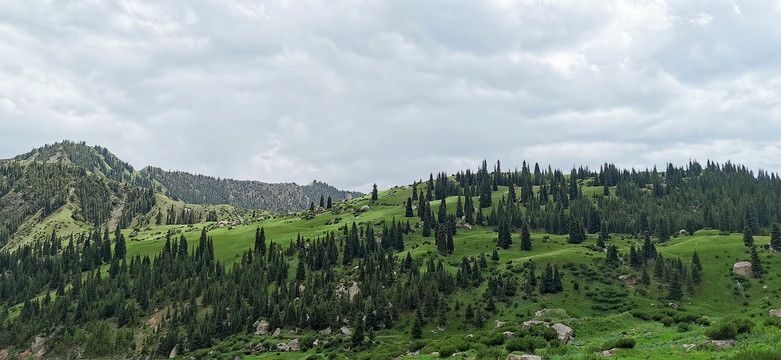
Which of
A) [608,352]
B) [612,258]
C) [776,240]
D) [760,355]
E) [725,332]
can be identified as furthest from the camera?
[612,258]

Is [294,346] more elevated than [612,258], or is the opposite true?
[612,258]

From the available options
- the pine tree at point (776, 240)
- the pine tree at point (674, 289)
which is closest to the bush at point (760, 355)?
the pine tree at point (674, 289)

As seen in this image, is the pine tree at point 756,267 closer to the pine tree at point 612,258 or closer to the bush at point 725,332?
the pine tree at point 612,258

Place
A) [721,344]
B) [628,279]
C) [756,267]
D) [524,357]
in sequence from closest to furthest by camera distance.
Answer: [721,344], [524,357], [756,267], [628,279]

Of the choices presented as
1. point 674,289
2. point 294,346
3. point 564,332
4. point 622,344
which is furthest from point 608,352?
point 674,289

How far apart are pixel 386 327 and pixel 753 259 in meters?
130

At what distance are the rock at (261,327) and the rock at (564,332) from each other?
12155 cm

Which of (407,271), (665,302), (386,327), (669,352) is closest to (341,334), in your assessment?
(386,327)

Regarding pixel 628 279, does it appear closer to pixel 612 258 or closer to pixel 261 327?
pixel 612 258

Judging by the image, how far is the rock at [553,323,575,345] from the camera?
54862 millimetres

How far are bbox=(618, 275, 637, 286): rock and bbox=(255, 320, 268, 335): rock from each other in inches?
5186

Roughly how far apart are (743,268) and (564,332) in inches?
5339

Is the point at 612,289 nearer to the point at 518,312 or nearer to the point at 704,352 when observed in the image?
the point at 518,312

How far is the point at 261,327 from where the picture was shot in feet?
514
